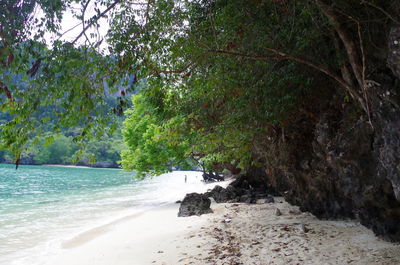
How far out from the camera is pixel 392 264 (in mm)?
4414

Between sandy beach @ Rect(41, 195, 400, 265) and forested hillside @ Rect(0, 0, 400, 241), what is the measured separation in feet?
1.97

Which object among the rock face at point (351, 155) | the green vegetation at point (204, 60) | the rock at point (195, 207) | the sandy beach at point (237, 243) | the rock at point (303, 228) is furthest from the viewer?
the rock at point (195, 207)

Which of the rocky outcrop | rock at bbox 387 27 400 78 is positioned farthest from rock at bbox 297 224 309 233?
the rocky outcrop

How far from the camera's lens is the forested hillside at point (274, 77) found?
371 cm

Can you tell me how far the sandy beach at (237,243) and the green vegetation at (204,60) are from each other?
2453 mm

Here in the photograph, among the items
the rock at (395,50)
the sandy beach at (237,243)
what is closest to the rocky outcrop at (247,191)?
the sandy beach at (237,243)

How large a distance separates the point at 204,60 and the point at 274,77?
1809mm

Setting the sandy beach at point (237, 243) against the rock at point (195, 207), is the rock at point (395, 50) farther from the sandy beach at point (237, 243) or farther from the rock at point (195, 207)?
the rock at point (195, 207)

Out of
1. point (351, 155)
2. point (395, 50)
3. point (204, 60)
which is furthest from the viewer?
point (204, 60)

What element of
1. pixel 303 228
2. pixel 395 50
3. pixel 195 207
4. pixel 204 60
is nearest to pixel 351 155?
pixel 303 228

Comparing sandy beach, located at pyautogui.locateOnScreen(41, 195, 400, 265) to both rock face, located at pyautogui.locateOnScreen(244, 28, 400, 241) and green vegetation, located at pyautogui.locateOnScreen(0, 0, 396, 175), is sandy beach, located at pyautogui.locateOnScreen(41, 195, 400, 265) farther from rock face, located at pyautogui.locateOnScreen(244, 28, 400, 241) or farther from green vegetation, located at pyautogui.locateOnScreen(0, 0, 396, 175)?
green vegetation, located at pyautogui.locateOnScreen(0, 0, 396, 175)

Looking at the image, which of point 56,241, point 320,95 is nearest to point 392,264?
point 320,95

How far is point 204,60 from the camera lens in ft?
24.5

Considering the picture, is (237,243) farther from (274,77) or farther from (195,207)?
(195,207)
